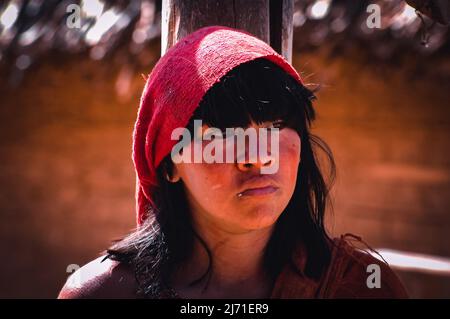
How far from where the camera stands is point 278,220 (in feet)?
5.79

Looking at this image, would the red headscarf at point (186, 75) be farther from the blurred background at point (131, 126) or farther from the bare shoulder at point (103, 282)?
the blurred background at point (131, 126)

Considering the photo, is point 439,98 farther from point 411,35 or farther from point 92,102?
point 92,102

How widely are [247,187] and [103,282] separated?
0.53 metres

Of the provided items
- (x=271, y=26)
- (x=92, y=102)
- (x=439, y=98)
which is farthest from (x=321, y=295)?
(x=92, y=102)

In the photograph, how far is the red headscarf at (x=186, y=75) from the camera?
152 centimetres

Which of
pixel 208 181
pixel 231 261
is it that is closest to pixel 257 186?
pixel 208 181

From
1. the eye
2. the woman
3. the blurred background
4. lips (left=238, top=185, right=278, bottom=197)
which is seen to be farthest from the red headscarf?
the blurred background

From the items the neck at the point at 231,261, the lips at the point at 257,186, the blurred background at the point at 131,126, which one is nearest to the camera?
the lips at the point at 257,186

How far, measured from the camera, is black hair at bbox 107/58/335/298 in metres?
1.54

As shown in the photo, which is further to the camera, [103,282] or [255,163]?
[103,282]

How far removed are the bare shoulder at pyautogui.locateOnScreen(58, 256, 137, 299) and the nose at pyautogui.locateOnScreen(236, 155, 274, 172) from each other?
49 centimetres

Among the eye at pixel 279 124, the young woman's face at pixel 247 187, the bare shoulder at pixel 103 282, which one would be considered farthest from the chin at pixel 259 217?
the bare shoulder at pixel 103 282

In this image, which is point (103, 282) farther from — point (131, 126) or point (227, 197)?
point (131, 126)

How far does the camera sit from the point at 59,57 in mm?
4621
